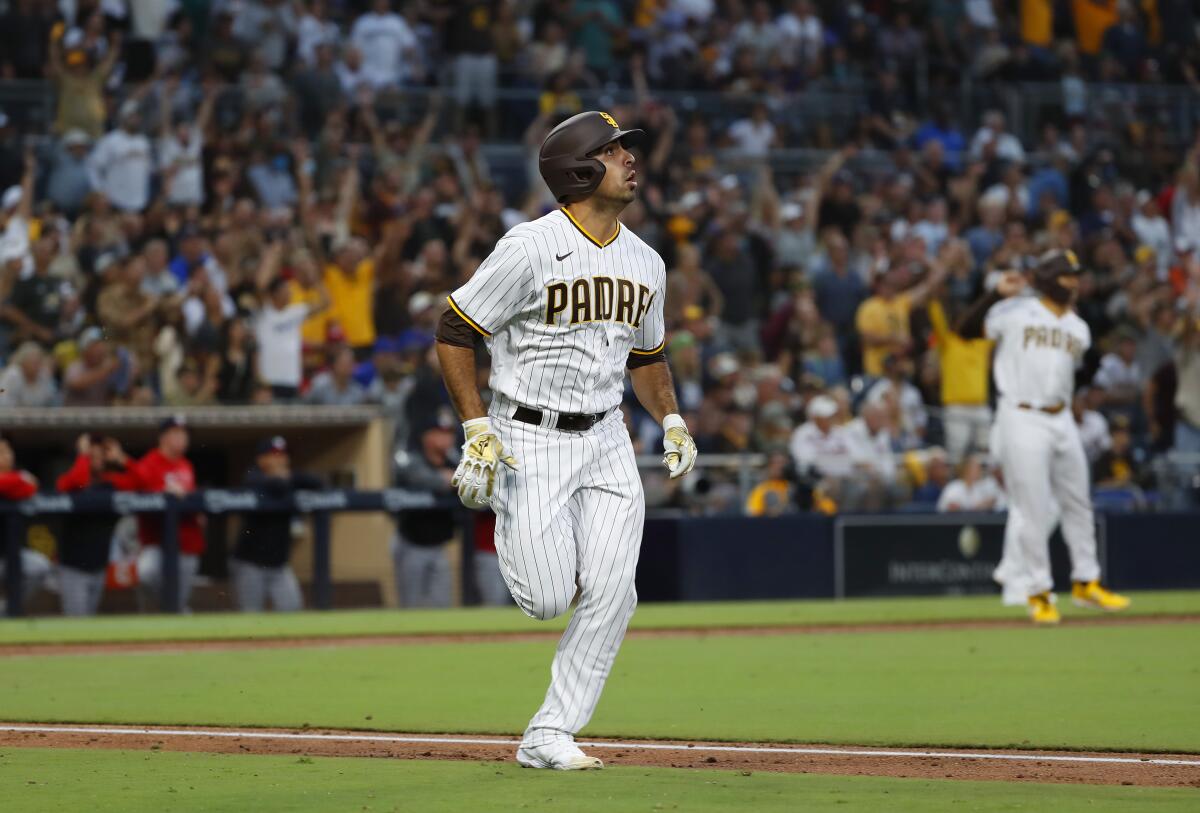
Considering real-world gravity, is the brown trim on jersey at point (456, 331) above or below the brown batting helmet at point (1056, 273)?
below

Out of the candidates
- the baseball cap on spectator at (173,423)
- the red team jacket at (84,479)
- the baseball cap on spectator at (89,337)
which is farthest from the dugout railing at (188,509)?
the baseball cap on spectator at (89,337)

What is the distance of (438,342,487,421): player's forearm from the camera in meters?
6.47

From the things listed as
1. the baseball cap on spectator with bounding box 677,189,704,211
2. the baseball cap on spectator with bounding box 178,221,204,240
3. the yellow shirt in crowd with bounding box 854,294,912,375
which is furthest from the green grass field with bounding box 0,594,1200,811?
the baseball cap on spectator with bounding box 677,189,704,211

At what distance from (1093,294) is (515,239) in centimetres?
1662

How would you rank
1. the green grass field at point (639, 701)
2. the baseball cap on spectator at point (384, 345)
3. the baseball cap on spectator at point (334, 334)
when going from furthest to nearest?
the baseball cap on spectator at point (384, 345)
the baseball cap on spectator at point (334, 334)
the green grass field at point (639, 701)

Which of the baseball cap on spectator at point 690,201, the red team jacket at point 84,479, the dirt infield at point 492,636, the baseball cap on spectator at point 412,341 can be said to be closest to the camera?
the dirt infield at point 492,636

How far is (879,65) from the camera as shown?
24797mm

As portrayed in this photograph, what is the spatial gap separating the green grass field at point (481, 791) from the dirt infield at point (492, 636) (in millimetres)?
5867

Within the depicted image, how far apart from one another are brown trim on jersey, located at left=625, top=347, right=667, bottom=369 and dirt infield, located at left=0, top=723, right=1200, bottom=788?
1435 mm

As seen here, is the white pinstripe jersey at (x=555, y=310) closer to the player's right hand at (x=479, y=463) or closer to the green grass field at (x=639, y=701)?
the player's right hand at (x=479, y=463)

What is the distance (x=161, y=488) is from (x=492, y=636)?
3885 millimetres

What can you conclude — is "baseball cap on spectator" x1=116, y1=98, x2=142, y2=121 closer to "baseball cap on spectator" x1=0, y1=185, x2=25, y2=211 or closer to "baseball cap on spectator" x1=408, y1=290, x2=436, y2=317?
"baseball cap on spectator" x1=0, y1=185, x2=25, y2=211

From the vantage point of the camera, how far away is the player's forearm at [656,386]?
6.99 metres

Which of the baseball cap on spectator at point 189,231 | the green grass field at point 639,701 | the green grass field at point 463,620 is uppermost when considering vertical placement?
the baseball cap on spectator at point 189,231
